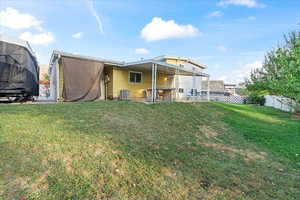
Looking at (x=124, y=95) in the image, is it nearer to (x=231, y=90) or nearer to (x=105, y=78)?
(x=105, y=78)

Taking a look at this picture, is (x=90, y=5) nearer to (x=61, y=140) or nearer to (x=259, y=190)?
(x=61, y=140)

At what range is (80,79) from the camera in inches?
315

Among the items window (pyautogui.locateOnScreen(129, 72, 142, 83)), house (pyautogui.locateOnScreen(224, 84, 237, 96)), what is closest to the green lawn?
window (pyautogui.locateOnScreen(129, 72, 142, 83))

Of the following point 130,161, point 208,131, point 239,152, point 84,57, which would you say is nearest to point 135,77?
point 84,57

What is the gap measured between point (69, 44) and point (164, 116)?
1255 cm

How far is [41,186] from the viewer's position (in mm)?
1863

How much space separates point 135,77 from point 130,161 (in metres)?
8.71

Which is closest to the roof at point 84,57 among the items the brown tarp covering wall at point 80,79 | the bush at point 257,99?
the brown tarp covering wall at point 80,79

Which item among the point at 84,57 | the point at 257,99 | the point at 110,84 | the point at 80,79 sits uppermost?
the point at 84,57

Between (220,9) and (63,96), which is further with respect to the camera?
(220,9)

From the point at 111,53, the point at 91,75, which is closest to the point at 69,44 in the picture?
the point at 111,53

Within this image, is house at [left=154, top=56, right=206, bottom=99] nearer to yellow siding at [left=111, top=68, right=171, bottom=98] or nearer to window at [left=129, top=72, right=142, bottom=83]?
yellow siding at [left=111, top=68, right=171, bottom=98]

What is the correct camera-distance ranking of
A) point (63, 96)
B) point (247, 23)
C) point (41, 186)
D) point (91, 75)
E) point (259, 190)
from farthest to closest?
point (247, 23)
point (91, 75)
point (63, 96)
point (259, 190)
point (41, 186)

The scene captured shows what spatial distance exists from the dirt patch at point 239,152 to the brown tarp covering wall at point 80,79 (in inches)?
262
